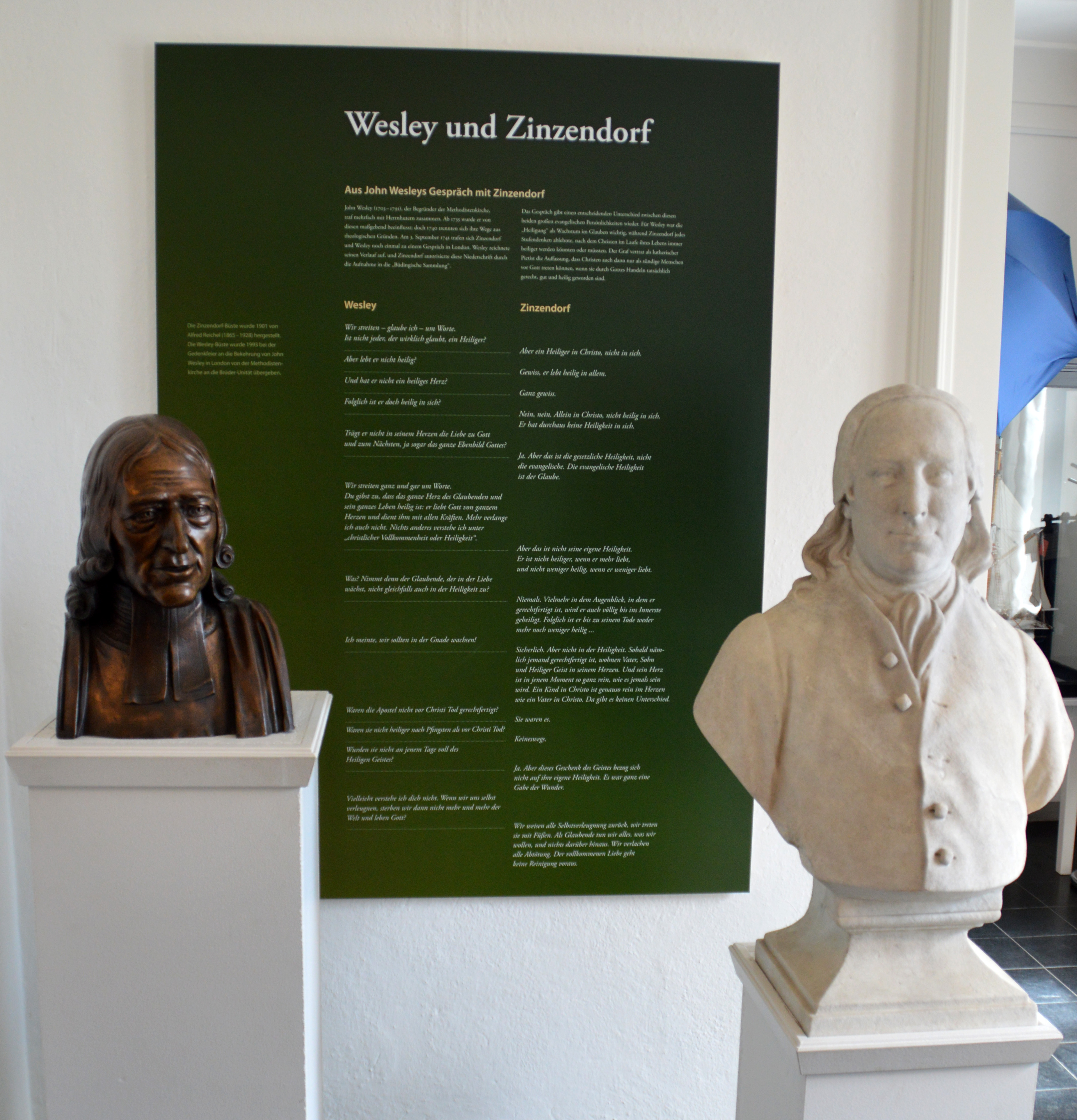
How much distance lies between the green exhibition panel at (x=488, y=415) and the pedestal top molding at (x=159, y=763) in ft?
2.75

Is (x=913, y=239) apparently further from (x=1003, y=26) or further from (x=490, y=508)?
(x=490, y=508)

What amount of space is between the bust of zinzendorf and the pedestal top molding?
0.90 meters

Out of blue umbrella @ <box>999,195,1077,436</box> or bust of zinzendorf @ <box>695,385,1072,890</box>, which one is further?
blue umbrella @ <box>999,195,1077,436</box>

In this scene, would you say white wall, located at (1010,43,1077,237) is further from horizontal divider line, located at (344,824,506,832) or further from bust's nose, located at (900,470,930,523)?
horizontal divider line, located at (344,824,506,832)

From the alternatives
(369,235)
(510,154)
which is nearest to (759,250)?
(510,154)

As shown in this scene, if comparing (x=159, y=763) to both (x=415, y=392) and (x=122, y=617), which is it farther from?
(x=415, y=392)

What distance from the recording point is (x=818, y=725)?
6.23ft

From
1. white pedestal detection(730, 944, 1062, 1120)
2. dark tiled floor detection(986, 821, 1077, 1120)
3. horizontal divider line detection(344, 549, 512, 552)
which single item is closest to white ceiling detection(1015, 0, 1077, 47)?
horizontal divider line detection(344, 549, 512, 552)

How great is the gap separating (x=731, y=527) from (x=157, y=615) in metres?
1.62

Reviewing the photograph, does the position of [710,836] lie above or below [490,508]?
below

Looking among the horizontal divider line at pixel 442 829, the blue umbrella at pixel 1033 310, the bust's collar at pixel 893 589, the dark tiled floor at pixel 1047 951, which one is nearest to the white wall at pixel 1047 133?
the blue umbrella at pixel 1033 310

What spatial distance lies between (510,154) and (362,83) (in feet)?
1.48

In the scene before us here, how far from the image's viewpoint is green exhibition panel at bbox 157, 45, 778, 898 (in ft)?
8.44

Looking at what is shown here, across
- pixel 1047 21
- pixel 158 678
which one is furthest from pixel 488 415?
pixel 1047 21
